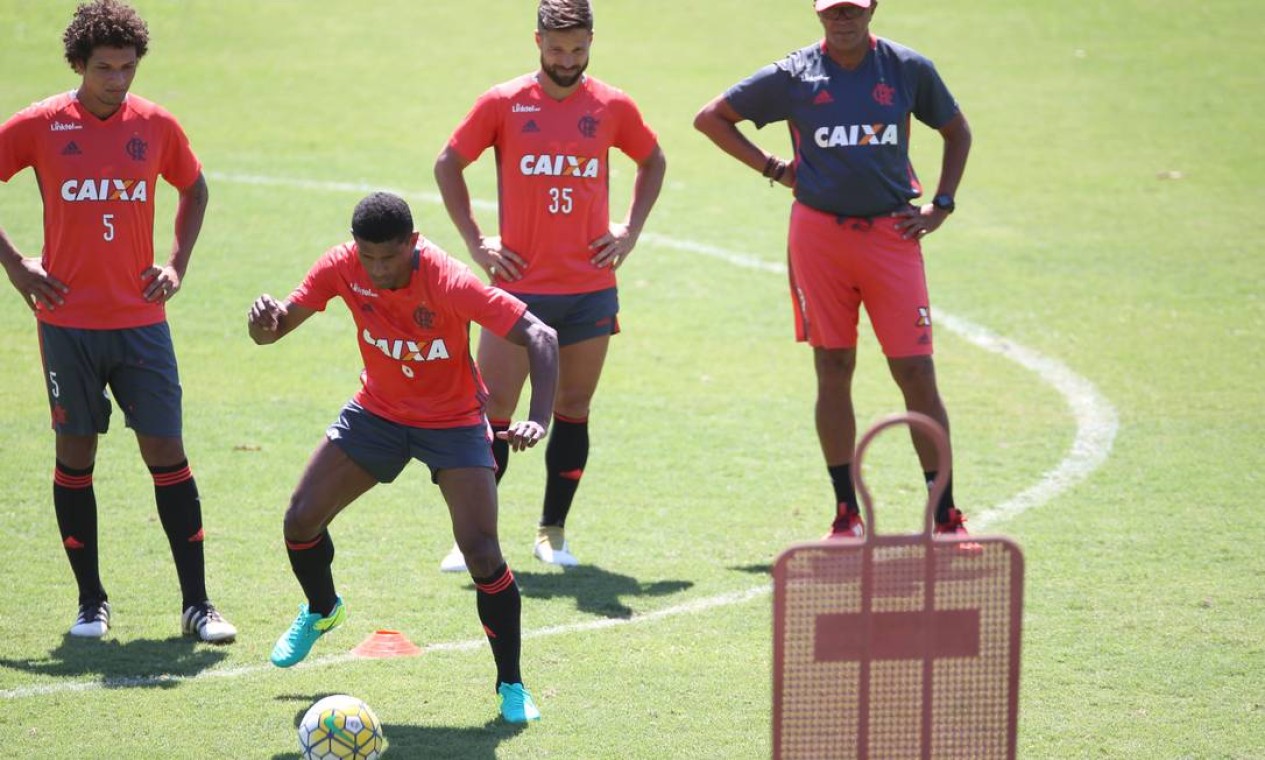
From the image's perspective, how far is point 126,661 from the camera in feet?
23.3

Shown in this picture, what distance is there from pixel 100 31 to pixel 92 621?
2.69 m

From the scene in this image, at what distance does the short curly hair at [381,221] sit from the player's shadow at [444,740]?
195 cm

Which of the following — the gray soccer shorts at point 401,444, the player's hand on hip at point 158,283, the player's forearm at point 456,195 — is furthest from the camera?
the player's forearm at point 456,195

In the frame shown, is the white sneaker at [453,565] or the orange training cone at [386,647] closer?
the orange training cone at [386,647]

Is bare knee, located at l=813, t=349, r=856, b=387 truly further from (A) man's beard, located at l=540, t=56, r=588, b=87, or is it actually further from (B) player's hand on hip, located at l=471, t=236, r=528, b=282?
(A) man's beard, located at l=540, t=56, r=588, b=87

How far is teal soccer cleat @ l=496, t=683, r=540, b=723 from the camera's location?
645 cm

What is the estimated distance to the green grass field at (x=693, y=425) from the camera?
673 centimetres

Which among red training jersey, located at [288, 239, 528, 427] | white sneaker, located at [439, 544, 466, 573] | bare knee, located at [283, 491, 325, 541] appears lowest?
white sneaker, located at [439, 544, 466, 573]

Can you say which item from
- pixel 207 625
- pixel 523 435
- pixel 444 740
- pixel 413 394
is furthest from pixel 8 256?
pixel 444 740

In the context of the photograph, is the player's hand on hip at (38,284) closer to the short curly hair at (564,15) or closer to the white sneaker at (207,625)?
the white sneaker at (207,625)

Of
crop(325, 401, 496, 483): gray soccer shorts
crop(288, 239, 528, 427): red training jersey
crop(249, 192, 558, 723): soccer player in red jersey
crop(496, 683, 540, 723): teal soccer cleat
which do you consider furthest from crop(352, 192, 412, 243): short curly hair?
crop(496, 683, 540, 723): teal soccer cleat

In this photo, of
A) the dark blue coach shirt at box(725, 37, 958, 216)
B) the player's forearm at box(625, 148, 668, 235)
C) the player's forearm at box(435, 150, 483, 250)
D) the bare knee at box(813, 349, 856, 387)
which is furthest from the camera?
the player's forearm at box(625, 148, 668, 235)

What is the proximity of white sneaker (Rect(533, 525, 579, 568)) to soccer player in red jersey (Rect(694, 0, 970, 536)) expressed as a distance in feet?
5.63

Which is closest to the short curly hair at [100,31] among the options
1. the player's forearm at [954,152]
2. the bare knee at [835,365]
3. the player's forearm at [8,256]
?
the player's forearm at [8,256]
